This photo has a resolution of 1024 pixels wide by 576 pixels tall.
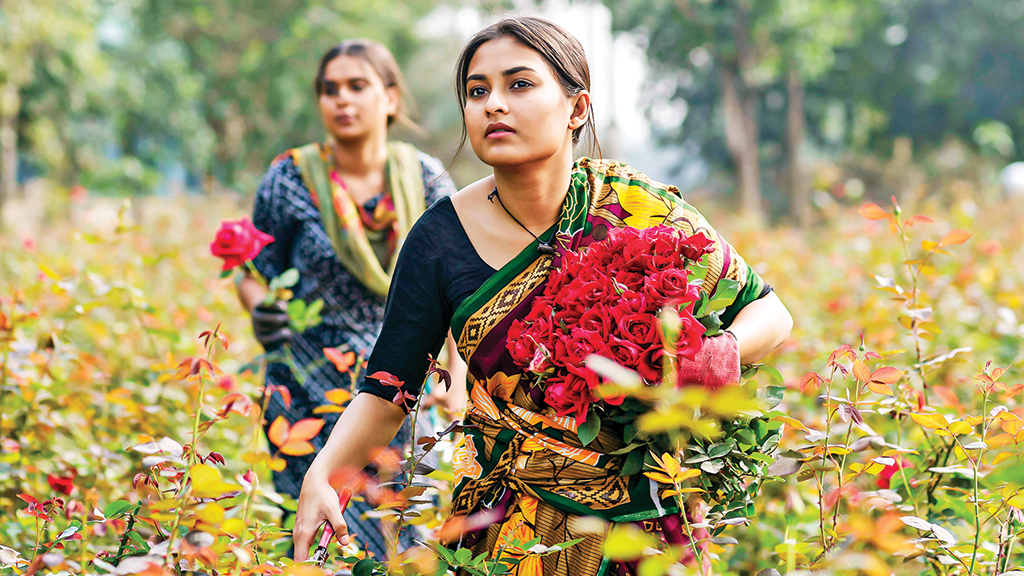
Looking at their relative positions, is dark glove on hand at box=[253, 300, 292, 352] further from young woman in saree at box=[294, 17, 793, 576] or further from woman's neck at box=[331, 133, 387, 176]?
young woman in saree at box=[294, 17, 793, 576]

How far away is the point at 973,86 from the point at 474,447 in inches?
1053

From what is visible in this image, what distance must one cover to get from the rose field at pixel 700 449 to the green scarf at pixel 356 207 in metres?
0.34

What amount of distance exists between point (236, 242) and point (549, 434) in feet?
4.74

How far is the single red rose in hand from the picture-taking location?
2.42 metres

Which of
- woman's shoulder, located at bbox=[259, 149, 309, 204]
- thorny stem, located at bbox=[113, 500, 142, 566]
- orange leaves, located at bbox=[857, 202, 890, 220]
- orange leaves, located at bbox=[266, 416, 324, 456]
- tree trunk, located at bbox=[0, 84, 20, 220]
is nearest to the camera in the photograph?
orange leaves, located at bbox=[266, 416, 324, 456]

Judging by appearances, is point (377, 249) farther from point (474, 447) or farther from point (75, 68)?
point (75, 68)

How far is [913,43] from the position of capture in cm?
2375

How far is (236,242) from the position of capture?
2.42 metres

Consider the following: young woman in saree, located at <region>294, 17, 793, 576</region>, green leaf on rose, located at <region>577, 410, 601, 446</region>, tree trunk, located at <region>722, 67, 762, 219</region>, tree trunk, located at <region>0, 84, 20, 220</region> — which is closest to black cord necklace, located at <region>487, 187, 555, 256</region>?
young woman in saree, located at <region>294, 17, 793, 576</region>

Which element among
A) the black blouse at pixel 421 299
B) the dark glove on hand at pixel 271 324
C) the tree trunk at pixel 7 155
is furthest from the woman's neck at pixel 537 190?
the tree trunk at pixel 7 155

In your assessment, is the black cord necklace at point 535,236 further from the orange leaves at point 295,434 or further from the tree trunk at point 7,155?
the tree trunk at point 7,155

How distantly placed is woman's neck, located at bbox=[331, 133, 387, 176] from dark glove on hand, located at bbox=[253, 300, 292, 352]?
1.87ft

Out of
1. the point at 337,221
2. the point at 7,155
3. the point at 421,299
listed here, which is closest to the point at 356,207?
the point at 337,221

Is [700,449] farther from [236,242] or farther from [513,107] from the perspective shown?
[236,242]
